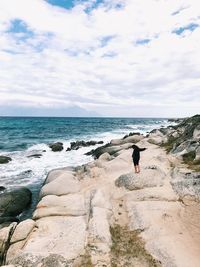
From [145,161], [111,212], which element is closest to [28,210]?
[111,212]

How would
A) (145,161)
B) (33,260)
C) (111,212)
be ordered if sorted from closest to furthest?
(33,260) → (111,212) → (145,161)

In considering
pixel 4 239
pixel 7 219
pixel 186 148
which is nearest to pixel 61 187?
pixel 7 219

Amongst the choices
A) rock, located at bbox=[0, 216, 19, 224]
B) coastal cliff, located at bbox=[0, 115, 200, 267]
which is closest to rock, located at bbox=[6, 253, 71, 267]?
coastal cliff, located at bbox=[0, 115, 200, 267]

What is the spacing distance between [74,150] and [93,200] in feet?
106

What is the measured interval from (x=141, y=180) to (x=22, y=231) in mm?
8407

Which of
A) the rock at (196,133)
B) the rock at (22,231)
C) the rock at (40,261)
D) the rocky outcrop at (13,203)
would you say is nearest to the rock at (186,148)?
the rock at (196,133)

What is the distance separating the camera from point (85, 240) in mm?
12969

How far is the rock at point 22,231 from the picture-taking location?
44.2ft

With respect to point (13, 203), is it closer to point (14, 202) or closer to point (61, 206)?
point (14, 202)

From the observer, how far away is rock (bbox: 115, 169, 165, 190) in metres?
18.8

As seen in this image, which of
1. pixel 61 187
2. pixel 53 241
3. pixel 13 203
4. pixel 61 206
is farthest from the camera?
pixel 13 203

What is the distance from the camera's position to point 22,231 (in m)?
13.8

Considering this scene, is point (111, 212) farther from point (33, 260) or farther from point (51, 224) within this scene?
point (33, 260)

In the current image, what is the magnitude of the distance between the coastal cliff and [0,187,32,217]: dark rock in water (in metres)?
2.35
